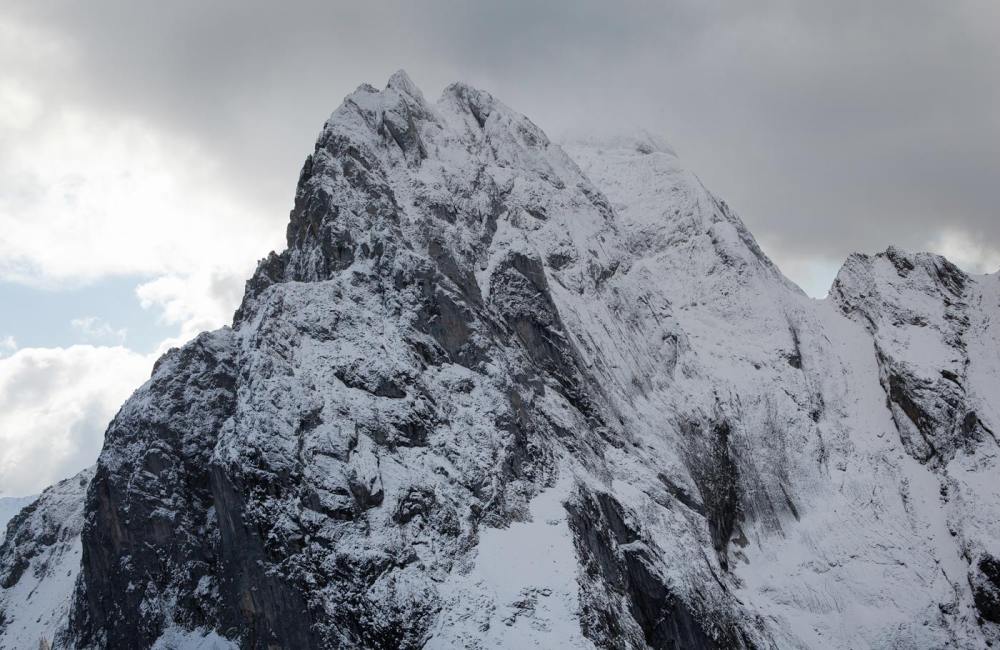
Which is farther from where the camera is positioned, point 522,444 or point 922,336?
point 922,336

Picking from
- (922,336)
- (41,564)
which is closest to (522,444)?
(922,336)

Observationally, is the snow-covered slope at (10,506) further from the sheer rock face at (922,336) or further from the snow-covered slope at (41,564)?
the sheer rock face at (922,336)

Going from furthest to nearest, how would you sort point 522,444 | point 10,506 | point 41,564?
point 10,506 → point 41,564 → point 522,444

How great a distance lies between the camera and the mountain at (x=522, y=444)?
5422cm

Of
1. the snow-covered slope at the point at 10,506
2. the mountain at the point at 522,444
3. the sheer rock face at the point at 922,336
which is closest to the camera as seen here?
the mountain at the point at 522,444

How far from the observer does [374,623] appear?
50.1 metres

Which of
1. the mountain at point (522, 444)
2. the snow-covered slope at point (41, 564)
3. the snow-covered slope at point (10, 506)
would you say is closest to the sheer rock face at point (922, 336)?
the mountain at point (522, 444)

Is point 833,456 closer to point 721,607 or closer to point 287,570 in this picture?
point 721,607

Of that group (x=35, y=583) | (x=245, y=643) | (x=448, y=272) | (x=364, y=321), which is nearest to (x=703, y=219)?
(x=448, y=272)

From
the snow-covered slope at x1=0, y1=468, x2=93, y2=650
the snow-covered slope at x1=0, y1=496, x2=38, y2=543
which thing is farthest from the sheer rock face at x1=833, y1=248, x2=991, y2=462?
the snow-covered slope at x1=0, y1=496, x2=38, y2=543

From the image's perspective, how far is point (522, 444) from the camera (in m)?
62.5

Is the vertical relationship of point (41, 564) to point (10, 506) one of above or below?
below

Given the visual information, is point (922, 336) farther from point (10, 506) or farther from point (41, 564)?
point (10, 506)

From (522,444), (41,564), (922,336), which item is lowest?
(41,564)
